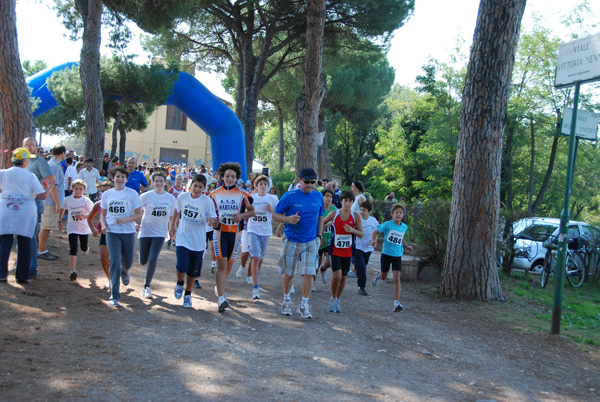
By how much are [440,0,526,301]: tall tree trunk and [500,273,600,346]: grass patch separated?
2.29 feet

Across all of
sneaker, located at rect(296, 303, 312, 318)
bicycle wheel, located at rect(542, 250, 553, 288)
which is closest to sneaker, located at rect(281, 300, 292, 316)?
sneaker, located at rect(296, 303, 312, 318)

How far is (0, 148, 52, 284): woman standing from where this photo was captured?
7.08 m

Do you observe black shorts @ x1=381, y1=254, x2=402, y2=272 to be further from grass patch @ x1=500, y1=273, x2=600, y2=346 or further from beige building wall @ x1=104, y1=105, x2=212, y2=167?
beige building wall @ x1=104, y1=105, x2=212, y2=167

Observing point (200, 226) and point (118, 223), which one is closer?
point (118, 223)

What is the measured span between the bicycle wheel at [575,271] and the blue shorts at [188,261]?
28.4ft

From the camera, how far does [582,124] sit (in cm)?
720

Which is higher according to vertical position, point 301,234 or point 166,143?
point 166,143

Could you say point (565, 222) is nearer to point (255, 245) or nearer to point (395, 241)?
point (395, 241)

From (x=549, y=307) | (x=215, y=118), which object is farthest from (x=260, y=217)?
(x=215, y=118)

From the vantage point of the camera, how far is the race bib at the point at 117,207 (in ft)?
23.1

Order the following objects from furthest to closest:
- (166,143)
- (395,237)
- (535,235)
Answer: (166,143) < (535,235) < (395,237)

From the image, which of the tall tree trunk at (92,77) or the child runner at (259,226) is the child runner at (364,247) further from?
the tall tree trunk at (92,77)

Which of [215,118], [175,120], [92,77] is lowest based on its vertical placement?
[92,77]

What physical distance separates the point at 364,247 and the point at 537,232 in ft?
18.7
